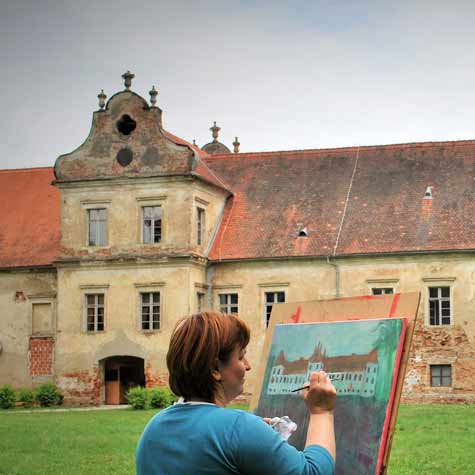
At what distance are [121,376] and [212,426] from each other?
3296 centimetres

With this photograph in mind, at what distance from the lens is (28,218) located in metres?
40.1

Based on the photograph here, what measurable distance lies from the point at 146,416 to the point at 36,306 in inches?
436

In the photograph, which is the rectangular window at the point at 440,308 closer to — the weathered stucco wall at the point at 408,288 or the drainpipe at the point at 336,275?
the weathered stucco wall at the point at 408,288

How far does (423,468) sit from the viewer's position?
15453 mm

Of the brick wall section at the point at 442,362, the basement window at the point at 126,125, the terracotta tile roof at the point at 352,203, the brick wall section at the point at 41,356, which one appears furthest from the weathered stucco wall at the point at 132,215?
the brick wall section at the point at 442,362

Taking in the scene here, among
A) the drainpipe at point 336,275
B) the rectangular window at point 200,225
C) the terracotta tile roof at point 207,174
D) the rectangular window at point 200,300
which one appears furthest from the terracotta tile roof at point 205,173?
the drainpipe at point 336,275


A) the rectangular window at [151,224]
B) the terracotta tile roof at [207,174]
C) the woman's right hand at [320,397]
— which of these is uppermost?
the terracotta tile roof at [207,174]

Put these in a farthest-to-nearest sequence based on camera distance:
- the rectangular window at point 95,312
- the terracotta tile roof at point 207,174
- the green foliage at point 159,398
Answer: the rectangular window at point 95,312 < the terracotta tile roof at point 207,174 < the green foliage at point 159,398

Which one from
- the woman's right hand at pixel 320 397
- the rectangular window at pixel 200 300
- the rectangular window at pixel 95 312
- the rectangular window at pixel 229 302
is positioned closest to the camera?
the woman's right hand at pixel 320 397

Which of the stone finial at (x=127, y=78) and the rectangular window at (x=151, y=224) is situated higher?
the stone finial at (x=127, y=78)

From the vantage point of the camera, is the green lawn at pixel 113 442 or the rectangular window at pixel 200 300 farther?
the rectangular window at pixel 200 300

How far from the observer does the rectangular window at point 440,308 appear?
3453 cm

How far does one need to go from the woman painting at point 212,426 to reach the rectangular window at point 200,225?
31.9 metres

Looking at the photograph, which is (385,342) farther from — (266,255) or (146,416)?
(266,255)
